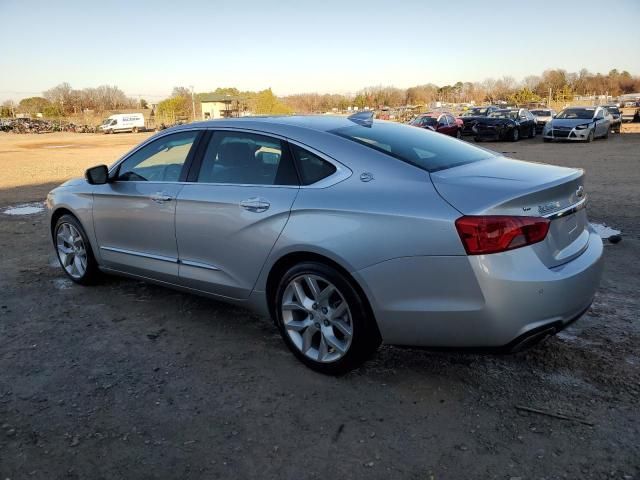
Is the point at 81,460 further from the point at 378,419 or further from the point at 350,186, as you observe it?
the point at 350,186

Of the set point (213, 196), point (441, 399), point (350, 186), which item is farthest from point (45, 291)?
point (441, 399)

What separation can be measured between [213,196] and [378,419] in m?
1.89

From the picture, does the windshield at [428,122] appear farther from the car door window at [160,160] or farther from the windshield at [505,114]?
the car door window at [160,160]

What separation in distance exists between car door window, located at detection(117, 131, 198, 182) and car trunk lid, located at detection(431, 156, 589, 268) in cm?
213

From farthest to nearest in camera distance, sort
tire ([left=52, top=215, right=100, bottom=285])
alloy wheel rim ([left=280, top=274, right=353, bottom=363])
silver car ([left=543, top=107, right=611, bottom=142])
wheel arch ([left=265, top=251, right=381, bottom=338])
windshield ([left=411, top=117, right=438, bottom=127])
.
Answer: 1. windshield ([left=411, top=117, right=438, bottom=127])
2. silver car ([left=543, top=107, right=611, bottom=142])
3. tire ([left=52, top=215, right=100, bottom=285])
4. alloy wheel rim ([left=280, top=274, right=353, bottom=363])
5. wheel arch ([left=265, top=251, right=381, bottom=338])

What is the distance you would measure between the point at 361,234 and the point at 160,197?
1.90 m

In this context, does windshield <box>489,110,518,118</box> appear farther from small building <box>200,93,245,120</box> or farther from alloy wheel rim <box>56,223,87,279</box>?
small building <box>200,93,245,120</box>

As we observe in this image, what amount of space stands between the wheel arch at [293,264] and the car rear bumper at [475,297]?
67 millimetres

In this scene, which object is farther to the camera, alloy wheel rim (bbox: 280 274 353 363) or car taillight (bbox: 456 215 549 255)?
alloy wheel rim (bbox: 280 274 353 363)

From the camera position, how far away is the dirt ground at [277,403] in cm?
263

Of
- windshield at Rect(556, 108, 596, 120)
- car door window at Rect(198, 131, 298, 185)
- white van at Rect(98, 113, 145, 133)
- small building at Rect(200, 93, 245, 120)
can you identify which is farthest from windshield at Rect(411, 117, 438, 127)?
small building at Rect(200, 93, 245, 120)

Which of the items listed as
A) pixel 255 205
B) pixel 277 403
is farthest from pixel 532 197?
pixel 277 403

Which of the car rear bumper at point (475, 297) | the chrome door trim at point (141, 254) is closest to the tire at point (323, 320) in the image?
the car rear bumper at point (475, 297)

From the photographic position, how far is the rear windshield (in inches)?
133
